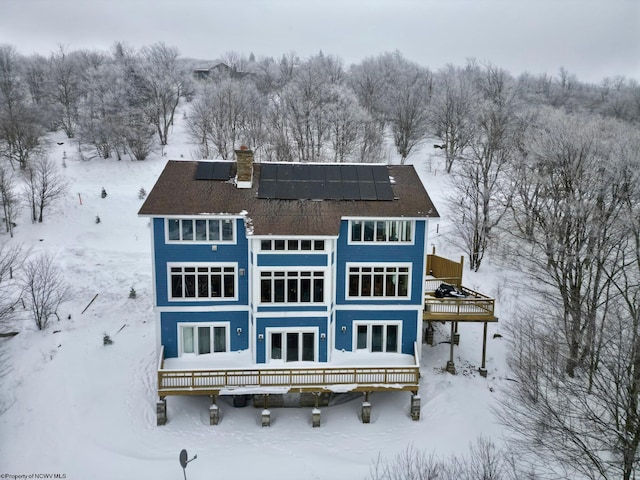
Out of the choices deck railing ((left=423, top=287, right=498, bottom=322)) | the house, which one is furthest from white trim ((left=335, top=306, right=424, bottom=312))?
deck railing ((left=423, top=287, right=498, bottom=322))

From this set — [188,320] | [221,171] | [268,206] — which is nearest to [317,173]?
[268,206]

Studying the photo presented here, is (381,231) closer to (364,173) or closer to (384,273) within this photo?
(384,273)

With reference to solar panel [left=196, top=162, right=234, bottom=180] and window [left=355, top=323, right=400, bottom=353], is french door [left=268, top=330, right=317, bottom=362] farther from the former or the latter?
solar panel [left=196, top=162, right=234, bottom=180]

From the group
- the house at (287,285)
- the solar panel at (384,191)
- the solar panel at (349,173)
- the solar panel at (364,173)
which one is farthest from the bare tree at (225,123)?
the solar panel at (384,191)

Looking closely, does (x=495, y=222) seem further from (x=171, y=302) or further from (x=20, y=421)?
(x=20, y=421)

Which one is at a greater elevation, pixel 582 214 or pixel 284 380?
pixel 582 214
